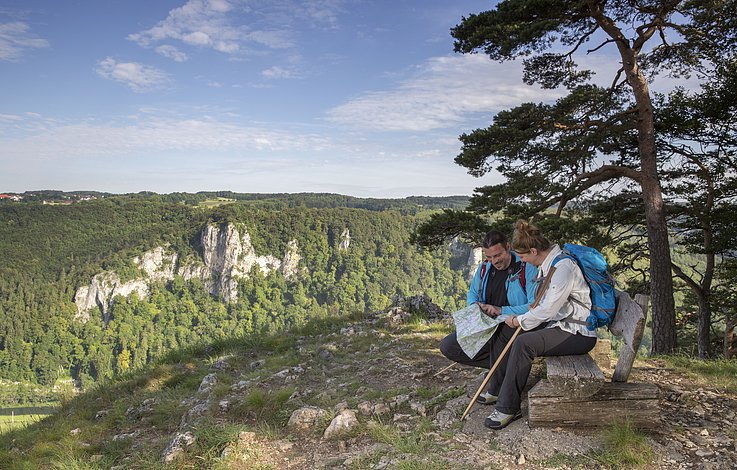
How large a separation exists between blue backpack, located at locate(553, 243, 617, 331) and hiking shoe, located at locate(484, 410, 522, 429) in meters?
0.89

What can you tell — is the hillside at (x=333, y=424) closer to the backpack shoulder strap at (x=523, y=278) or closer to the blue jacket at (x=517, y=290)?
the blue jacket at (x=517, y=290)

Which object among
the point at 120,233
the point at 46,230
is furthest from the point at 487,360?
the point at 46,230

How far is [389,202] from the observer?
467 ft

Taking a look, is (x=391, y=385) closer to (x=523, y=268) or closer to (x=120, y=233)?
(x=523, y=268)

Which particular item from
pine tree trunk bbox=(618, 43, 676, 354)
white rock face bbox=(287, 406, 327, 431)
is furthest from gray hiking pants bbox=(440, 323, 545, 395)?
pine tree trunk bbox=(618, 43, 676, 354)

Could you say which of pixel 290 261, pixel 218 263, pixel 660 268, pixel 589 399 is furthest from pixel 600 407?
pixel 218 263

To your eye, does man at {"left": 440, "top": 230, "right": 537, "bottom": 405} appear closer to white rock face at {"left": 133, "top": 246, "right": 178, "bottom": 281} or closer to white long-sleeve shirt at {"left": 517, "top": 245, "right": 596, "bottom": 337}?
white long-sleeve shirt at {"left": 517, "top": 245, "right": 596, "bottom": 337}

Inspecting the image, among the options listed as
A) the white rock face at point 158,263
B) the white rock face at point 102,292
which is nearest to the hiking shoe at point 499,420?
the white rock face at point 102,292

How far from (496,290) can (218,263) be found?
113795 mm

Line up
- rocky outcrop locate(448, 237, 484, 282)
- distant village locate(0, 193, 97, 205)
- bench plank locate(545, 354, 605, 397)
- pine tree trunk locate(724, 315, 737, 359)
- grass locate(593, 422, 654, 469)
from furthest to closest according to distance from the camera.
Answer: distant village locate(0, 193, 97, 205)
rocky outcrop locate(448, 237, 484, 282)
pine tree trunk locate(724, 315, 737, 359)
bench plank locate(545, 354, 605, 397)
grass locate(593, 422, 654, 469)

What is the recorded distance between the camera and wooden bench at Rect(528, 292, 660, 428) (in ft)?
10.0

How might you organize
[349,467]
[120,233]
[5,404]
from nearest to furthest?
[349,467], [5,404], [120,233]

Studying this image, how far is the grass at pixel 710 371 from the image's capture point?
427 centimetres

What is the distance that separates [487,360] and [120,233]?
5228 inches
